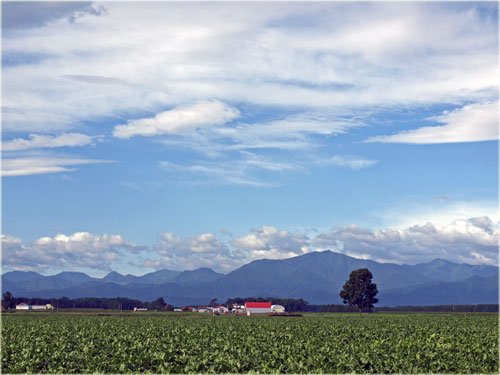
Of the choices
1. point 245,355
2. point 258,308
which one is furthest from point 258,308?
point 245,355

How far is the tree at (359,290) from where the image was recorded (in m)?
158

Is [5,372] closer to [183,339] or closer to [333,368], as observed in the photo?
[183,339]

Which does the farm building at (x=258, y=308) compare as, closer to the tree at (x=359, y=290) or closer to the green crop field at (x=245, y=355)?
the tree at (x=359, y=290)

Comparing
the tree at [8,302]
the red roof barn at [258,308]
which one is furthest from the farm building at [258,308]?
the tree at [8,302]

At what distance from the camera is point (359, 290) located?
517 ft

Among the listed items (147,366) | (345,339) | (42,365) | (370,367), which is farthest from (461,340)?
(42,365)

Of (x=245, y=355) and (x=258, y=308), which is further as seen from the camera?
(x=258, y=308)

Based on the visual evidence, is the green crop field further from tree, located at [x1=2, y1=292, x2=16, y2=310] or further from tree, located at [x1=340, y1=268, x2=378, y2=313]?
tree, located at [x1=2, y1=292, x2=16, y2=310]

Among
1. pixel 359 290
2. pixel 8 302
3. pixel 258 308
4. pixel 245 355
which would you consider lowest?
pixel 245 355

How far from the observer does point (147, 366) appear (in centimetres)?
3450

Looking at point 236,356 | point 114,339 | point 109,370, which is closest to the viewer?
point 109,370

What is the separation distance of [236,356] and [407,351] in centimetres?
959

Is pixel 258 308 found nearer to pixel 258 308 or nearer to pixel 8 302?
pixel 258 308

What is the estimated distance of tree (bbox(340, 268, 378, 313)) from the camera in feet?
517
